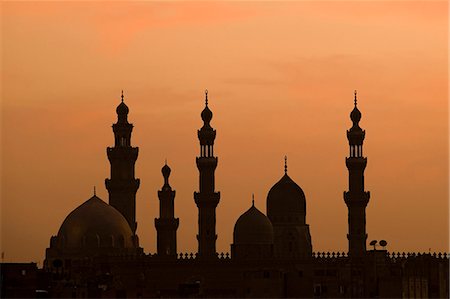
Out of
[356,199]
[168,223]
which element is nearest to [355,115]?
[356,199]

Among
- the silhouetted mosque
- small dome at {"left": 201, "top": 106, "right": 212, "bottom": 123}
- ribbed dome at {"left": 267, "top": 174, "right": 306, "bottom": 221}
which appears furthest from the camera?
ribbed dome at {"left": 267, "top": 174, "right": 306, "bottom": 221}

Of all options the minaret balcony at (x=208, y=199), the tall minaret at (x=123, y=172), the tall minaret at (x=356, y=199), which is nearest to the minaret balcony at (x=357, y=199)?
the tall minaret at (x=356, y=199)

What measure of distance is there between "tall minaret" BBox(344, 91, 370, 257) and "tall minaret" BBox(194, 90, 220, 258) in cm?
710

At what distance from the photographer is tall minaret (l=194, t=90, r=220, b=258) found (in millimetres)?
93688

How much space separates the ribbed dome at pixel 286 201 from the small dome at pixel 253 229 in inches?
119

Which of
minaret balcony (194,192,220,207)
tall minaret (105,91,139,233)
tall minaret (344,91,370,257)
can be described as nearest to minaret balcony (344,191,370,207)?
tall minaret (344,91,370,257)

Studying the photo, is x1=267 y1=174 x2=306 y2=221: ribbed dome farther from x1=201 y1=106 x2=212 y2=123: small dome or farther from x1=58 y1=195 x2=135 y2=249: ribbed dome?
x1=58 y1=195 x2=135 y2=249: ribbed dome

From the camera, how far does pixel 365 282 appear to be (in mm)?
92375

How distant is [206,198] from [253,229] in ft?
12.4

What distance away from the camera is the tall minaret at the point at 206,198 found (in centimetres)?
9369

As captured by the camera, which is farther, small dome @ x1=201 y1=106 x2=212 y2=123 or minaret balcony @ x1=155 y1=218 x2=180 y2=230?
small dome @ x1=201 y1=106 x2=212 y2=123

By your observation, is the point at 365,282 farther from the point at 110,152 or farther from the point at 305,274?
the point at 110,152

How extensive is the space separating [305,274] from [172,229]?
25.0 ft

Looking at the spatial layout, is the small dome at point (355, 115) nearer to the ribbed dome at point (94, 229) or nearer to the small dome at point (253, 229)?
the small dome at point (253, 229)
